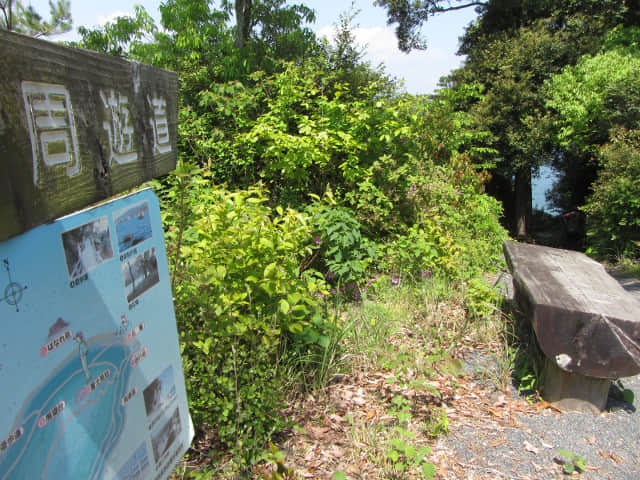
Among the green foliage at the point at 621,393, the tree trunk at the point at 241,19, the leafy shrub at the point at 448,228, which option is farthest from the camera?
the tree trunk at the point at 241,19

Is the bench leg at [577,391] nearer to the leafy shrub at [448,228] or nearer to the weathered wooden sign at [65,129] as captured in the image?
the leafy shrub at [448,228]

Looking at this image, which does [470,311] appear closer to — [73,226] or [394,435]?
[394,435]

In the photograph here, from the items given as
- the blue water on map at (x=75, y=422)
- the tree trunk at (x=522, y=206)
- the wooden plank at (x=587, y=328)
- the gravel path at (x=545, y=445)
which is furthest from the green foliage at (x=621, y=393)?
the tree trunk at (x=522, y=206)

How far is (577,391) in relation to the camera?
306cm

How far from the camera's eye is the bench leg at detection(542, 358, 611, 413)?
3035mm

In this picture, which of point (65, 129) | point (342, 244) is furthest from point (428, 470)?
point (342, 244)

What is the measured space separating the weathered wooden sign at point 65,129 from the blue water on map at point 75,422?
1.13ft

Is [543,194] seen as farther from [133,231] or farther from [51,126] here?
[51,126]

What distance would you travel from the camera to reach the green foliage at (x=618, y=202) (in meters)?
7.50

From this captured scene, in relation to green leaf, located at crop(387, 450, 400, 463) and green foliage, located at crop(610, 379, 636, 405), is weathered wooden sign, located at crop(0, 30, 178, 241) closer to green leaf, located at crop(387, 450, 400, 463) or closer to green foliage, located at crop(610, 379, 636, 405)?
green leaf, located at crop(387, 450, 400, 463)

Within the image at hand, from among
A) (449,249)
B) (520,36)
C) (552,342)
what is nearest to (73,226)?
(552,342)

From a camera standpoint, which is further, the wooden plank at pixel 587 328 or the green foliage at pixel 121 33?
the green foliage at pixel 121 33

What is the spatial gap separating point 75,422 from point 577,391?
10.6ft

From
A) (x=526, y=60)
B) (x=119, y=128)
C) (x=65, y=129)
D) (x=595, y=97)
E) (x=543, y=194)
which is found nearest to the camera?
(x=65, y=129)
